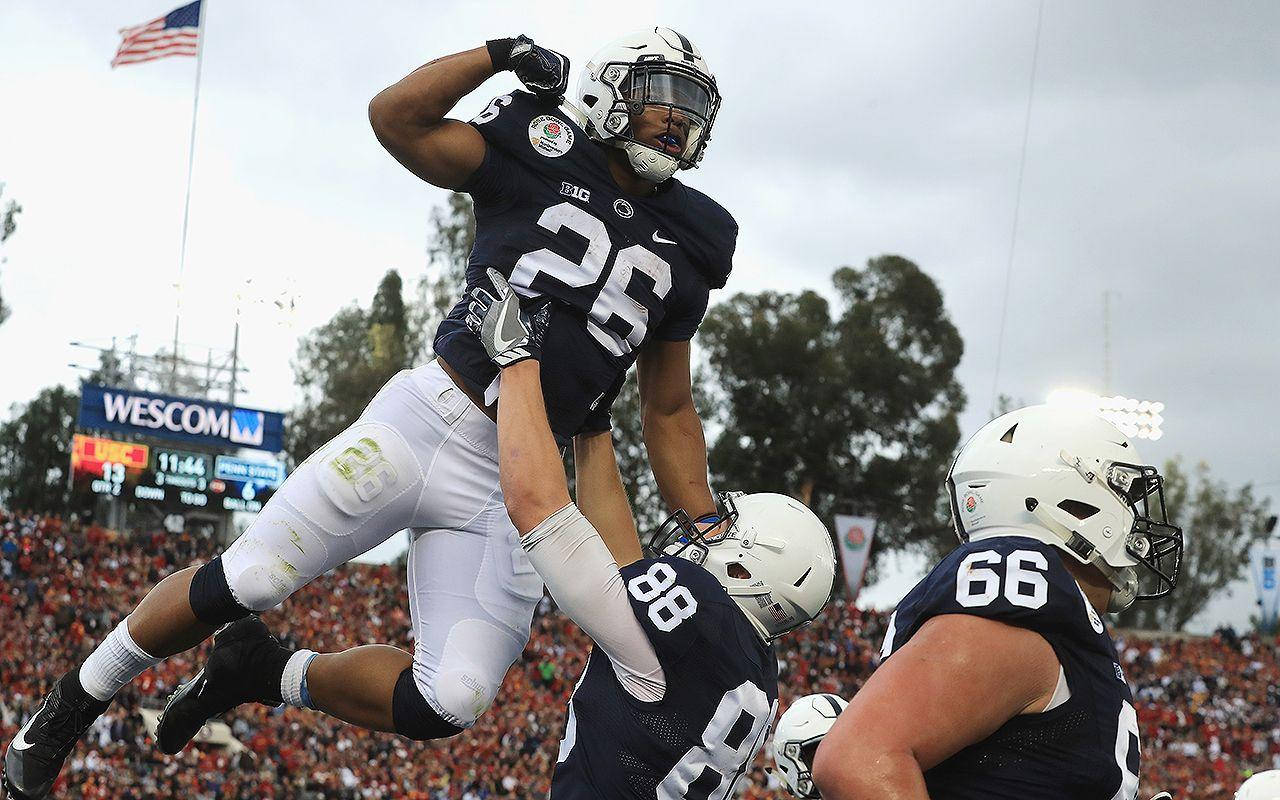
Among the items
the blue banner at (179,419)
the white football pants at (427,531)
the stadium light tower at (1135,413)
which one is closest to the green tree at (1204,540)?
the stadium light tower at (1135,413)

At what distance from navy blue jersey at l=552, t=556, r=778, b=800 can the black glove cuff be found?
171 centimetres

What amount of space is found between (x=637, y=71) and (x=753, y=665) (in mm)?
2031

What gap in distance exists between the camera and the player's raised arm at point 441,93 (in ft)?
13.4

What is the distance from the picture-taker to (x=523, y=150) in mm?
4398

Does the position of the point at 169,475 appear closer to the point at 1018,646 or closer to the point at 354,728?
the point at 354,728

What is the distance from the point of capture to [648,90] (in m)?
4.31

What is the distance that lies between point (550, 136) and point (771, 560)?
168 centimetres

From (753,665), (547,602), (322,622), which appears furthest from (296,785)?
(753,665)

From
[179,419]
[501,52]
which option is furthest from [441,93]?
[179,419]

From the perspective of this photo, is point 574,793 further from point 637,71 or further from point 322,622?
point 322,622

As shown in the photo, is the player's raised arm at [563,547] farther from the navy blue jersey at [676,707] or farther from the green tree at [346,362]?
the green tree at [346,362]

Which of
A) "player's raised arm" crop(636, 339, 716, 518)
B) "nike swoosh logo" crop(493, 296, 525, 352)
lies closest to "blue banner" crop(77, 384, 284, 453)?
"player's raised arm" crop(636, 339, 716, 518)

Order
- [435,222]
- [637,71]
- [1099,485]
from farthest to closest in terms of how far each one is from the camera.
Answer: [435,222]
[637,71]
[1099,485]

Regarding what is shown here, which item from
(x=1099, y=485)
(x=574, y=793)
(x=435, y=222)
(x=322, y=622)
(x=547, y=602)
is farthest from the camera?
(x=435, y=222)
